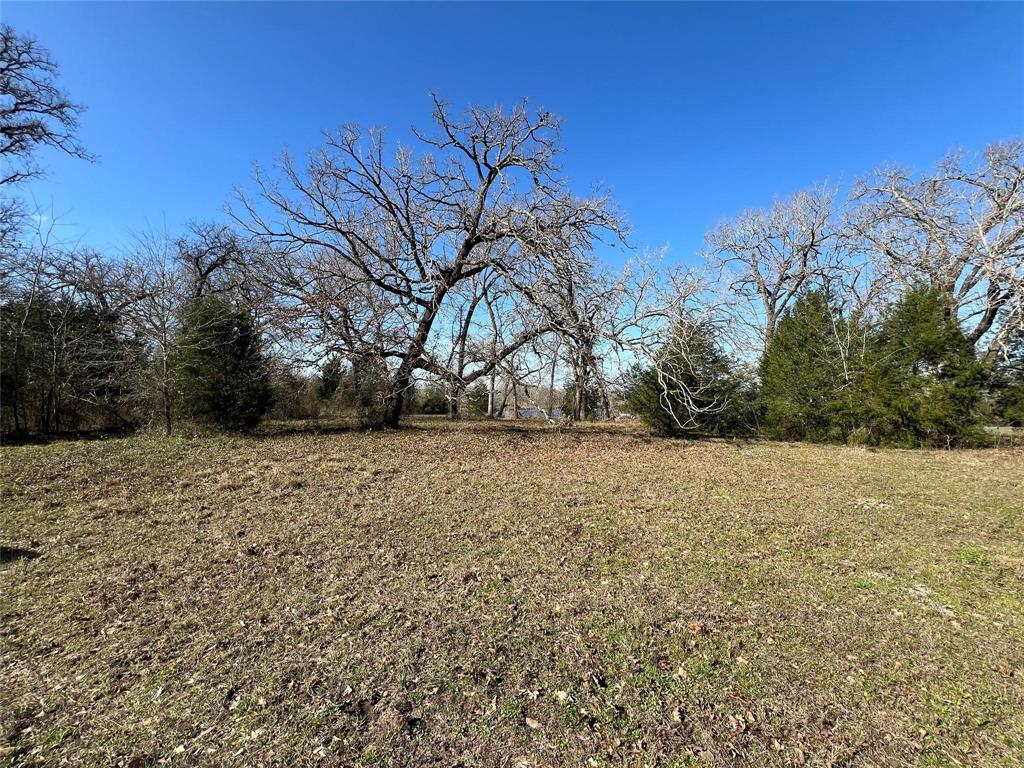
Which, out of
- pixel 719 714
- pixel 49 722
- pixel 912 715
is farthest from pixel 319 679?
pixel 912 715

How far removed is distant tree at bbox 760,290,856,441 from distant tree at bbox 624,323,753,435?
3.15ft

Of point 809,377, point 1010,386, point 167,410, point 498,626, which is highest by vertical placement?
point 809,377

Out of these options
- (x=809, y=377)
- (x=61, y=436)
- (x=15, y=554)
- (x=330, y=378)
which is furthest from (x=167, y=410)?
(x=809, y=377)

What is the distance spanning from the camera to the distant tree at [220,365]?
343 inches

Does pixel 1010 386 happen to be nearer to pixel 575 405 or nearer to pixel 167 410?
pixel 575 405

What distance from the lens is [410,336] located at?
1039 centimetres

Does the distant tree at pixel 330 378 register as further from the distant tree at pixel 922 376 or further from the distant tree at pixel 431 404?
the distant tree at pixel 922 376

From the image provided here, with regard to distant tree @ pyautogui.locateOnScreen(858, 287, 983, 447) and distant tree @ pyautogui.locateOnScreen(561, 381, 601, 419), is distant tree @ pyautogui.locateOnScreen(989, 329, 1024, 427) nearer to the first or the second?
distant tree @ pyautogui.locateOnScreen(858, 287, 983, 447)

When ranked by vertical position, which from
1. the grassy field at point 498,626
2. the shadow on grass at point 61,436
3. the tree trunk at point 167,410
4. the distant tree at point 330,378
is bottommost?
the grassy field at point 498,626

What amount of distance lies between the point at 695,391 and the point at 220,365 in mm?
10525

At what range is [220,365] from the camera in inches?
345

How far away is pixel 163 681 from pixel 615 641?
95.3 inches

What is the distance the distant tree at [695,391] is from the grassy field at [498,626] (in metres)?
5.16

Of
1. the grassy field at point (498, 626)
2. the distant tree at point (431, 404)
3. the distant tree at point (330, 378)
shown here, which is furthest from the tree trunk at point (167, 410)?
the distant tree at point (431, 404)
